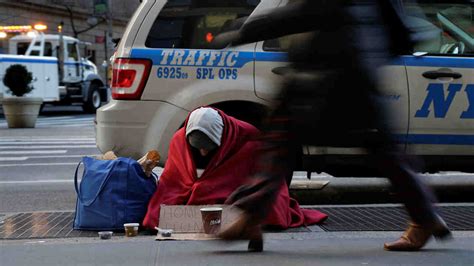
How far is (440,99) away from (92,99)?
2367 centimetres

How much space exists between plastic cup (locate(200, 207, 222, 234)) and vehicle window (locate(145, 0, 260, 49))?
223 centimetres

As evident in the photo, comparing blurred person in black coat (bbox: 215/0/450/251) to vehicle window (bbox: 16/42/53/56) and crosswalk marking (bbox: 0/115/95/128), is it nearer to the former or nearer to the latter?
crosswalk marking (bbox: 0/115/95/128)

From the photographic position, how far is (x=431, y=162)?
6719 millimetres

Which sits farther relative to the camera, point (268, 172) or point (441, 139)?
point (441, 139)

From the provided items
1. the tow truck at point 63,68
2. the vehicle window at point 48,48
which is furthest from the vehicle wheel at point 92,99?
the vehicle window at point 48,48

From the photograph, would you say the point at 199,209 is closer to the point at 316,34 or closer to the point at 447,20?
the point at 316,34

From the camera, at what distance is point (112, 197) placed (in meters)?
5.61

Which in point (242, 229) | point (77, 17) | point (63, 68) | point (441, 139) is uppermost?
point (242, 229)

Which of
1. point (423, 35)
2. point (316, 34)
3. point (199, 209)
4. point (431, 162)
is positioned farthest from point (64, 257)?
point (431, 162)

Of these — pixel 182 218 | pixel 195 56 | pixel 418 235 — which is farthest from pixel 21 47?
pixel 418 235

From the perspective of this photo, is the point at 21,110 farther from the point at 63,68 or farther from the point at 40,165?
the point at 40,165

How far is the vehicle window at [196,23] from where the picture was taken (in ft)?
22.4

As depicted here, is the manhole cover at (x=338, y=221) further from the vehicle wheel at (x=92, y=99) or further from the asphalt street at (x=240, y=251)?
the vehicle wheel at (x=92, y=99)

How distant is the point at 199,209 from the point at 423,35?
77.4 inches
